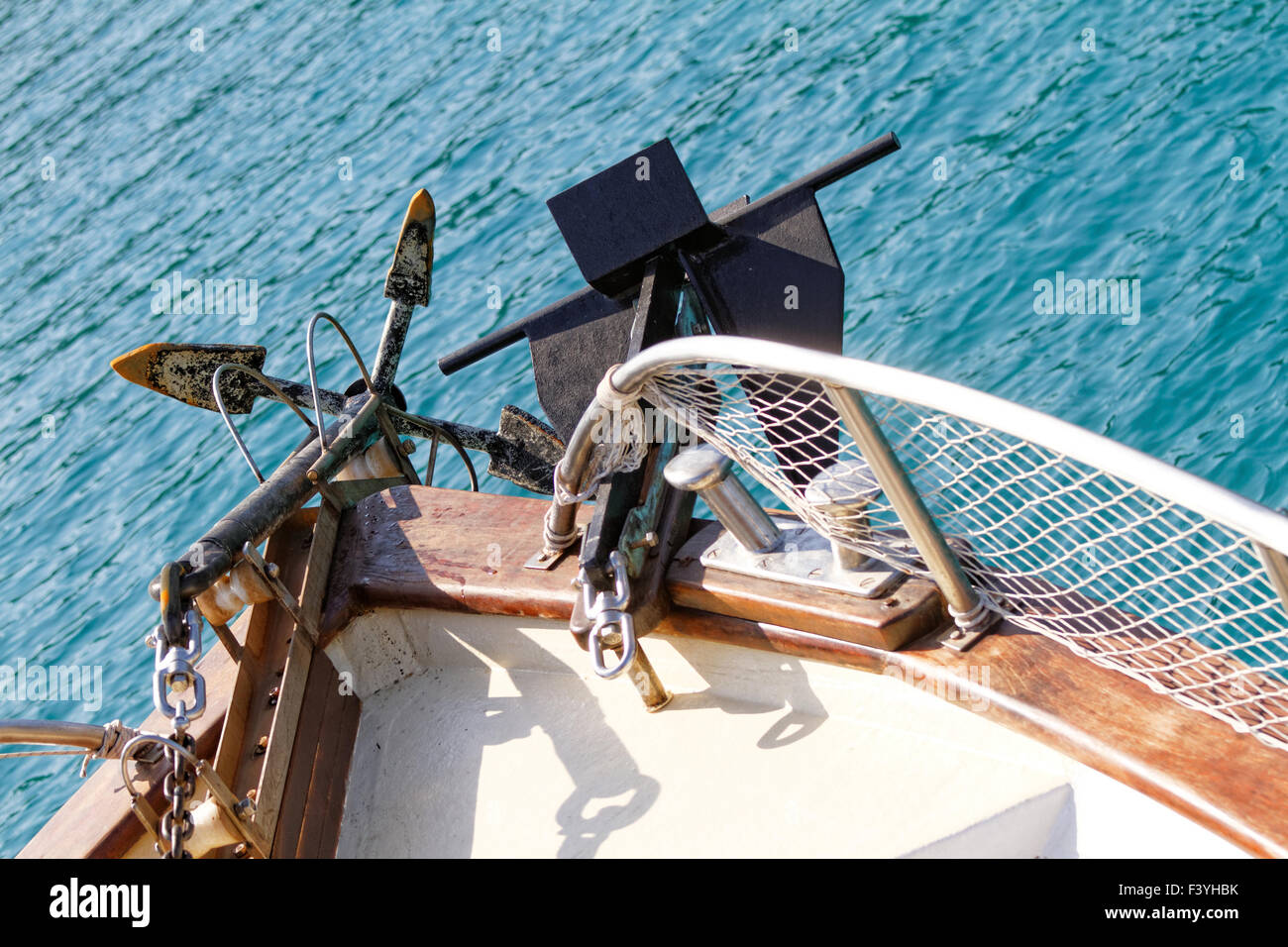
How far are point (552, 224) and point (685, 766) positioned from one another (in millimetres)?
5912

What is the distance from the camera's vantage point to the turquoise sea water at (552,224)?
17.9 ft

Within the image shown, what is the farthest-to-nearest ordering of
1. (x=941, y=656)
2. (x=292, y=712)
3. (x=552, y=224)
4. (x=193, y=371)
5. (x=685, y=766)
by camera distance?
(x=552, y=224)
(x=193, y=371)
(x=292, y=712)
(x=685, y=766)
(x=941, y=656)

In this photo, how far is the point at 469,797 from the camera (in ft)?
9.62

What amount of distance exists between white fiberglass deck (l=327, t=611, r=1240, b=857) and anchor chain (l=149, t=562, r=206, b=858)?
0.52 meters

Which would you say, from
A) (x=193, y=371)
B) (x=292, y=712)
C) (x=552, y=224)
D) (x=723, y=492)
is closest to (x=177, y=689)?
(x=292, y=712)

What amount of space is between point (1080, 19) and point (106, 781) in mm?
6767

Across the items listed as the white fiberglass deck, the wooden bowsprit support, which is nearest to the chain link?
the wooden bowsprit support

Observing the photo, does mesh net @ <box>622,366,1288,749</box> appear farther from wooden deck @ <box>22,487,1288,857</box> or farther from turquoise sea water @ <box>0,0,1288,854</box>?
turquoise sea water @ <box>0,0,1288,854</box>

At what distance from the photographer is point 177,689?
2.60m

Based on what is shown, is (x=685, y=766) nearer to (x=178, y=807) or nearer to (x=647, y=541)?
(x=647, y=541)

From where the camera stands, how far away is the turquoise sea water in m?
5.47

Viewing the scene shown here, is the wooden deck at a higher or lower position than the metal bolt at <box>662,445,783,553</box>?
lower

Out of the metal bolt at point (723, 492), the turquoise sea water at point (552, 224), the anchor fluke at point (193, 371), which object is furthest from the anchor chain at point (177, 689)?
the turquoise sea water at point (552, 224)

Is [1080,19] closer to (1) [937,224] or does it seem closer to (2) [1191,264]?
(1) [937,224]
